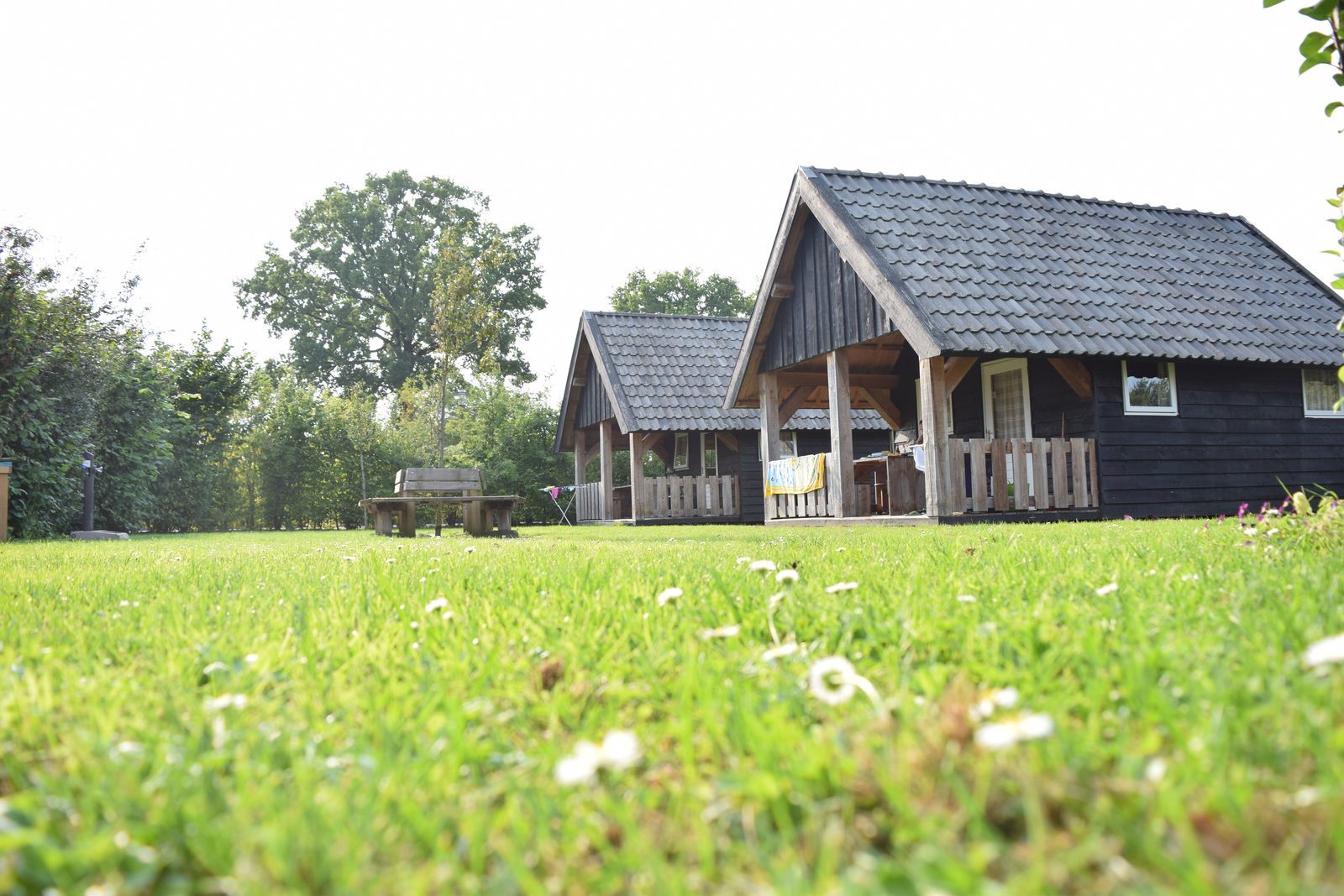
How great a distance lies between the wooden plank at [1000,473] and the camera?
1192 cm

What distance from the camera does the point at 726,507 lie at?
68.9ft

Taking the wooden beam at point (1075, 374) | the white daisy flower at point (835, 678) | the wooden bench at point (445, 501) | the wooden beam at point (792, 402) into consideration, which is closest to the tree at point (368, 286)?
the wooden bench at point (445, 501)

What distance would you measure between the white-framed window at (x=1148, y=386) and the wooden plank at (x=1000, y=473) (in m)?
2.16

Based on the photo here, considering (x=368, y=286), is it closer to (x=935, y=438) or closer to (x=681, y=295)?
(x=681, y=295)

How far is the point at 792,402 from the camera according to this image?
672 inches

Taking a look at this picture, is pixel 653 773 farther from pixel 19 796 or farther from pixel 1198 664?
pixel 1198 664

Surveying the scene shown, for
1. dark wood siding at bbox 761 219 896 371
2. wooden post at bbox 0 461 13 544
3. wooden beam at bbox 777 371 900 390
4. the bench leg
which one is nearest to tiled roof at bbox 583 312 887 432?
wooden beam at bbox 777 371 900 390

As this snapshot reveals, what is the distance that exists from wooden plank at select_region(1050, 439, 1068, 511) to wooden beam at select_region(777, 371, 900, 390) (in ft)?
16.6

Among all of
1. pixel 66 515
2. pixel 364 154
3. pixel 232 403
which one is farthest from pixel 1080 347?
pixel 364 154

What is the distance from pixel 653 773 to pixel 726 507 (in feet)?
63.9

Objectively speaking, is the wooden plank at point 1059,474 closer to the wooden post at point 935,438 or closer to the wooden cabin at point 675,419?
the wooden post at point 935,438

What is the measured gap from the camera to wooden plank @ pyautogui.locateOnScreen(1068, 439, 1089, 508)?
40.4 feet

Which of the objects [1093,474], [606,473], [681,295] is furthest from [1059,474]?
[681,295]

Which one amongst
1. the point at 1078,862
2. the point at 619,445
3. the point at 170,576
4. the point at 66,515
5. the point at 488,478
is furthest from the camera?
the point at 488,478
